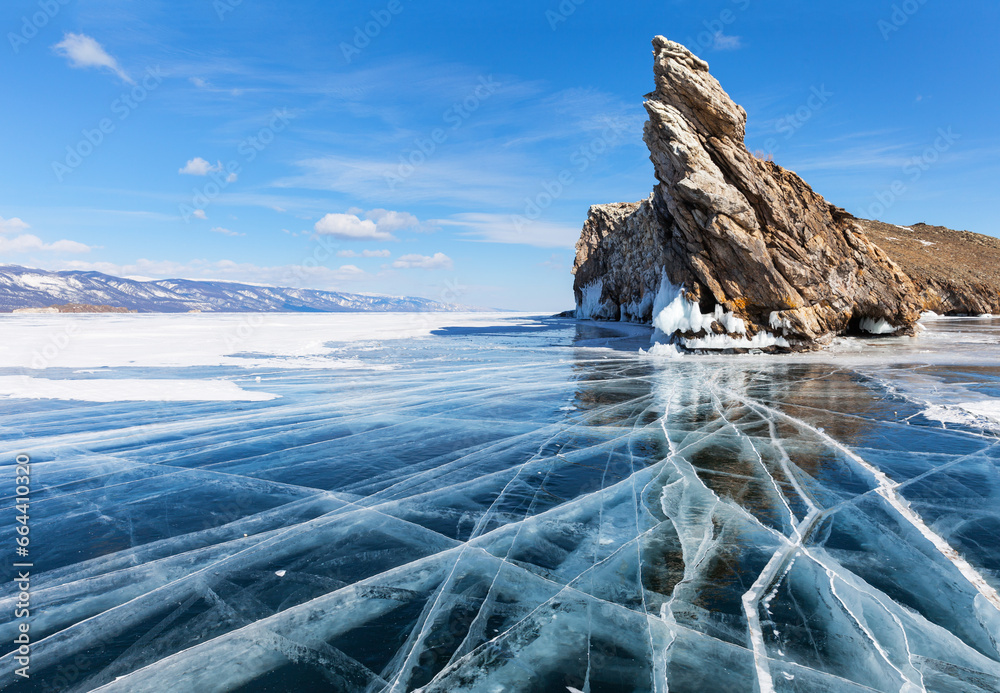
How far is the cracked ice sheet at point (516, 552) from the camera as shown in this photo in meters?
3.10

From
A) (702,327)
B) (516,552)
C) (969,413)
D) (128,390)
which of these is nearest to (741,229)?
(702,327)

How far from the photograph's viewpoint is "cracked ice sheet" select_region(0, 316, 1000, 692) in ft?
10.2

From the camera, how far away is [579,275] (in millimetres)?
73250

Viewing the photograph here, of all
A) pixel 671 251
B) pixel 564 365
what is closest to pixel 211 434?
pixel 564 365

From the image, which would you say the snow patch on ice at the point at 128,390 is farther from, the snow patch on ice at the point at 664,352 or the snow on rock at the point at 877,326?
the snow on rock at the point at 877,326

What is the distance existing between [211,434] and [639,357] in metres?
15.4

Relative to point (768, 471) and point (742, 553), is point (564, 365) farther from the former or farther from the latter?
point (742, 553)

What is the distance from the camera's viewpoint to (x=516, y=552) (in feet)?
14.7

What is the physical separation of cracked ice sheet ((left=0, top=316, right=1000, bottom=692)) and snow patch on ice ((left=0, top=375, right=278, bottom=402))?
1.93 meters

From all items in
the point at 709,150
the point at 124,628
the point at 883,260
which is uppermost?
the point at 709,150

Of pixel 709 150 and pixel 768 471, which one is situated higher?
pixel 709 150

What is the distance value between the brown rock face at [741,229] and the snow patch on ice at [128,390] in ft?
56.9

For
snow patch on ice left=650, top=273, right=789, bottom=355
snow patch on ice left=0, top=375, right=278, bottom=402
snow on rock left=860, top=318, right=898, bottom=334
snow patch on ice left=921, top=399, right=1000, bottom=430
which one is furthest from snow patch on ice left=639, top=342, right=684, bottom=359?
snow patch on ice left=0, top=375, right=278, bottom=402

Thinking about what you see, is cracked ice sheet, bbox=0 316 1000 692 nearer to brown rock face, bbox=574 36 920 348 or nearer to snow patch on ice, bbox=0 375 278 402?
snow patch on ice, bbox=0 375 278 402
